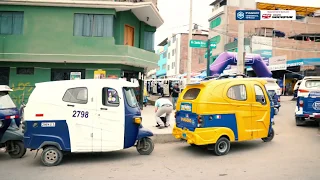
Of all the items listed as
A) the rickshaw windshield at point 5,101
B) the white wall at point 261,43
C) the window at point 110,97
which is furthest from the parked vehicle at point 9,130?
the white wall at point 261,43

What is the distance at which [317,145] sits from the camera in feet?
27.6

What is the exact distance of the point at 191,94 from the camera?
26.3ft

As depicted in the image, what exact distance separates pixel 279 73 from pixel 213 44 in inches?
1050

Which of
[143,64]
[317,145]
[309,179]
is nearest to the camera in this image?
[309,179]

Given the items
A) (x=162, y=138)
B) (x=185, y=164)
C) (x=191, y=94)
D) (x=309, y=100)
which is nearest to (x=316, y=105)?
(x=309, y=100)

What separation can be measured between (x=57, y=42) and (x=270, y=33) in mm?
39483

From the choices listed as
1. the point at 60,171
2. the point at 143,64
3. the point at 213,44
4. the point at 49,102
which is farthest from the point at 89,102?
the point at 143,64

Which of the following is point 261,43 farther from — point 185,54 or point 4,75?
point 4,75

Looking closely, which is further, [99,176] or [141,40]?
[141,40]

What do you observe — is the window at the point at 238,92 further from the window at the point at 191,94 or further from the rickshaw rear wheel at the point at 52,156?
the rickshaw rear wheel at the point at 52,156

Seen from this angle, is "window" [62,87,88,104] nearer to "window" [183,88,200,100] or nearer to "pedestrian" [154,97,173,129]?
"window" [183,88,200,100]

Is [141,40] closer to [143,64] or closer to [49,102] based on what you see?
[143,64]

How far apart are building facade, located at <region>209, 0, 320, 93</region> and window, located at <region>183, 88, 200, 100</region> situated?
3442 cm

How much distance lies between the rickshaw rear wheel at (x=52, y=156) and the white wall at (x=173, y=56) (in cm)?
5458
